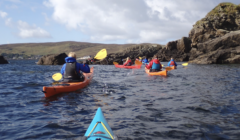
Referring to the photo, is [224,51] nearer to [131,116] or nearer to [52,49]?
[131,116]

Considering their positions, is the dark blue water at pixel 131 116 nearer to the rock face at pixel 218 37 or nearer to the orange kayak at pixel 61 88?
the orange kayak at pixel 61 88

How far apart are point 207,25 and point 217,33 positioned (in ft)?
8.99

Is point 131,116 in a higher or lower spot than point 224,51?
lower

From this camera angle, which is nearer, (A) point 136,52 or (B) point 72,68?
(B) point 72,68

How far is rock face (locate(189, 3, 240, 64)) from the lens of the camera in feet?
95.2

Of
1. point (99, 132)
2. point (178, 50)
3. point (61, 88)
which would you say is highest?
point (178, 50)

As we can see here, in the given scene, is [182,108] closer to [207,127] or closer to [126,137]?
[207,127]

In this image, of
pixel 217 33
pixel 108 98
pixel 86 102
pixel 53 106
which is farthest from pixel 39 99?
pixel 217 33

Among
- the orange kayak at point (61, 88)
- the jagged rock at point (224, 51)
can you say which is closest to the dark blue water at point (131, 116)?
the orange kayak at point (61, 88)

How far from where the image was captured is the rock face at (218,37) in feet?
95.2

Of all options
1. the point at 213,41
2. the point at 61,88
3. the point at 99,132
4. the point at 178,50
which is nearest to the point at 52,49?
the point at 178,50

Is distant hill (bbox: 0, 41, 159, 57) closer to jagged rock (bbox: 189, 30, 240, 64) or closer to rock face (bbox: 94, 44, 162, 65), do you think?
rock face (bbox: 94, 44, 162, 65)

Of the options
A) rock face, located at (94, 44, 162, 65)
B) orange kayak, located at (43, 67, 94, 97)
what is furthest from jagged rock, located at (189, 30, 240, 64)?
orange kayak, located at (43, 67, 94, 97)

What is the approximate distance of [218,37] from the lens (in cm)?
3291
